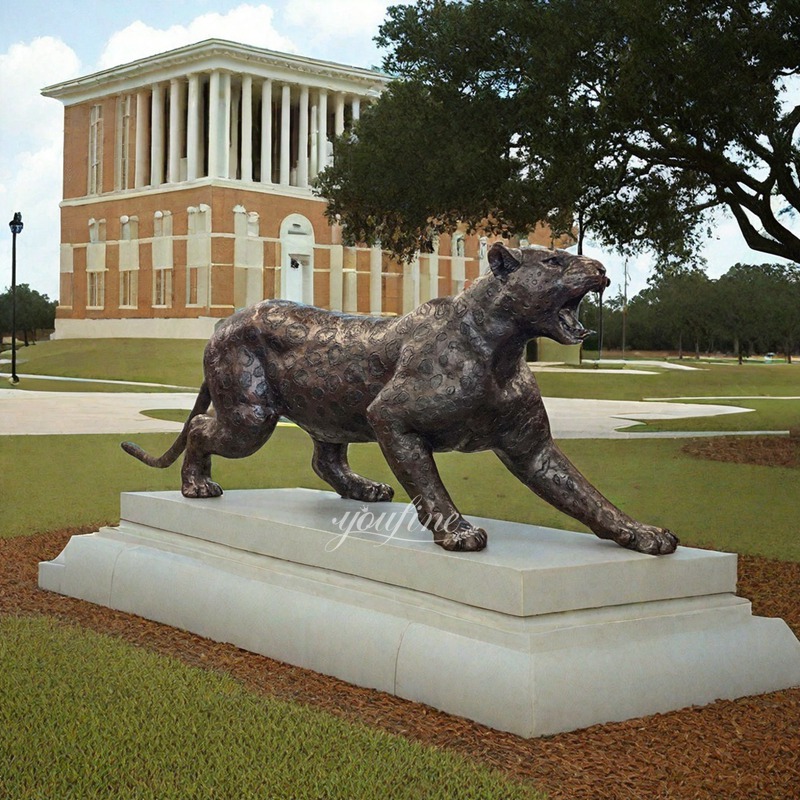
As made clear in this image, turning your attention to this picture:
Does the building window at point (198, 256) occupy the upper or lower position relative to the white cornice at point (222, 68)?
lower

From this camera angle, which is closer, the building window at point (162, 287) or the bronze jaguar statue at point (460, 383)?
the bronze jaguar statue at point (460, 383)

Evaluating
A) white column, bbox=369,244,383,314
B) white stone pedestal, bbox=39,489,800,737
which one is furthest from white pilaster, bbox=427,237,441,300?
white stone pedestal, bbox=39,489,800,737

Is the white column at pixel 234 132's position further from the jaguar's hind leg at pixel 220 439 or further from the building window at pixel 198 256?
the jaguar's hind leg at pixel 220 439

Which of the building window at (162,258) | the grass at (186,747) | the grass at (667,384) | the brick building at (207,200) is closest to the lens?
the grass at (186,747)

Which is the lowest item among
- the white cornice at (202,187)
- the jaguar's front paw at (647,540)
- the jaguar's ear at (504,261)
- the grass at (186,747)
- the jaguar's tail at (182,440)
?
the grass at (186,747)

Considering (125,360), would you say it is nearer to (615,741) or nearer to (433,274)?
(433,274)

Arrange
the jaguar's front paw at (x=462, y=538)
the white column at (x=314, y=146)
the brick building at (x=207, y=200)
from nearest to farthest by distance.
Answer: the jaguar's front paw at (x=462, y=538) → the brick building at (x=207, y=200) → the white column at (x=314, y=146)

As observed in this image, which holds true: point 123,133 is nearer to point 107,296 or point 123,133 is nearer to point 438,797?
point 107,296

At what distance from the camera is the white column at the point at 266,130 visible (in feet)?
178

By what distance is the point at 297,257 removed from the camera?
55594 millimetres

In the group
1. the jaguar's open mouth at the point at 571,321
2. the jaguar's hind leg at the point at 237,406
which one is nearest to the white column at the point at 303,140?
the jaguar's hind leg at the point at 237,406

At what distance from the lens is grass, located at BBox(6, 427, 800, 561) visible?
9.33 meters

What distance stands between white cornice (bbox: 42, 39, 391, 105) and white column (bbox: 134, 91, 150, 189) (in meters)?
0.76

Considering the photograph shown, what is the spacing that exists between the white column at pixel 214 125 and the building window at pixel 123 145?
6.72 metres
